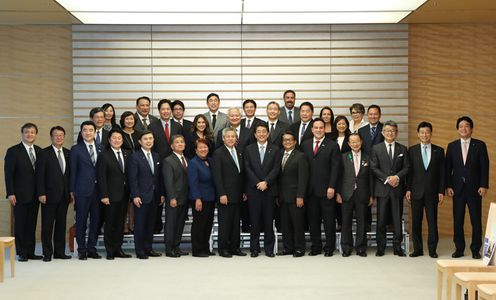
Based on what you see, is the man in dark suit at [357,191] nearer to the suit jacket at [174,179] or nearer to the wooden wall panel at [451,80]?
the suit jacket at [174,179]

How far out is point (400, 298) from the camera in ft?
21.8

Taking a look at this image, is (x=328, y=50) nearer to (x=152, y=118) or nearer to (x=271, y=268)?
(x=152, y=118)

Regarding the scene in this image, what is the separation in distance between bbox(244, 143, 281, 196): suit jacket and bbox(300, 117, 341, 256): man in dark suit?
39cm

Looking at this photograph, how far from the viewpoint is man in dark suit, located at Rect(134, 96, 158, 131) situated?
9742mm

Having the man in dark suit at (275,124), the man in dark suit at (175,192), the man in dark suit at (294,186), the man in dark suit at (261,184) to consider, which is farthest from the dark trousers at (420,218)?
the man in dark suit at (175,192)

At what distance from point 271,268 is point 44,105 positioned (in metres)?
4.38

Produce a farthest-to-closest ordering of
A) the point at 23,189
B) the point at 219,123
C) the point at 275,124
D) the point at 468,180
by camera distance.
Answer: the point at 219,123
the point at 275,124
the point at 468,180
the point at 23,189

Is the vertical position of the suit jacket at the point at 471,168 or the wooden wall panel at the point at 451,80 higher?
the wooden wall panel at the point at 451,80

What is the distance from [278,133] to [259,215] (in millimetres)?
1041

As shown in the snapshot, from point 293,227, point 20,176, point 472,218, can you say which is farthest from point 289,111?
point 20,176

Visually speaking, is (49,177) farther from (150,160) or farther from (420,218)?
(420,218)

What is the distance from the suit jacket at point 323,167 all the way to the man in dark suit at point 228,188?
0.80m

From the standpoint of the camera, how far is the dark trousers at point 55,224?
904 cm

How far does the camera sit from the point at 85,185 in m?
9.04
